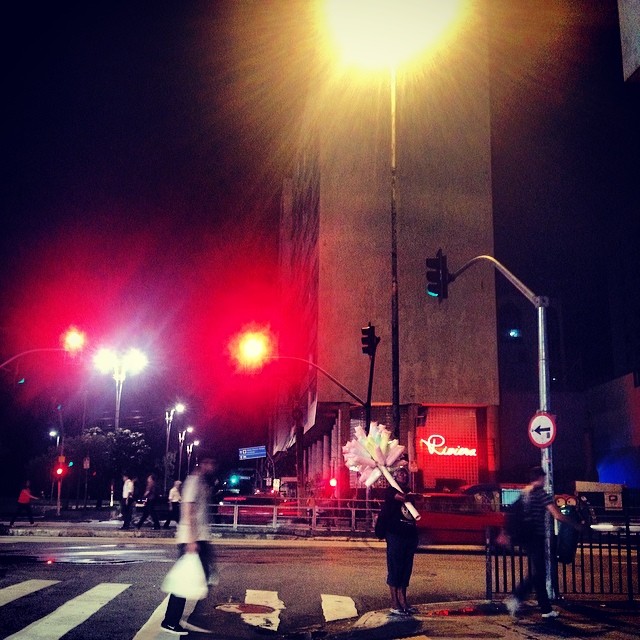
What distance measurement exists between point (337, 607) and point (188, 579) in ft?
10.1

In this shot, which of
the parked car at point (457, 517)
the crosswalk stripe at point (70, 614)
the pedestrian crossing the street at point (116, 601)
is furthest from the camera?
the parked car at point (457, 517)

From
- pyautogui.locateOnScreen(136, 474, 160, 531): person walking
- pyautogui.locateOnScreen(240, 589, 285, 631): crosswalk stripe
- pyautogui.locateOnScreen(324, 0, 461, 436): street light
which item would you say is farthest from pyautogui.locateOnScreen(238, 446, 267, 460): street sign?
pyautogui.locateOnScreen(240, 589, 285, 631): crosswalk stripe

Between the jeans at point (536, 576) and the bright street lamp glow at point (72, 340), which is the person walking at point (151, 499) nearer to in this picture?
the bright street lamp glow at point (72, 340)

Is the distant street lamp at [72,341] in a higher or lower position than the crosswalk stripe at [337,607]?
higher

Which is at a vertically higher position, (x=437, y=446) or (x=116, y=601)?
(x=437, y=446)

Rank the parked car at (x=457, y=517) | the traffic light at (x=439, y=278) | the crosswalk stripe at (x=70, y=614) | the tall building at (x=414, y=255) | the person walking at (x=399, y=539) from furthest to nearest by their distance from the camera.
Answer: the tall building at (x=414, y=255) → the parked car at (x=457, y=517) → the traffic light at (x=439, y=278) → the person walking at (x=399, y=539) → the crosswalk stripe at (x=70, y=614)

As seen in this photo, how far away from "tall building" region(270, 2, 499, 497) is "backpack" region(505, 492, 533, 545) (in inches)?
1167

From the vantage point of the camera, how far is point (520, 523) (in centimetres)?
911

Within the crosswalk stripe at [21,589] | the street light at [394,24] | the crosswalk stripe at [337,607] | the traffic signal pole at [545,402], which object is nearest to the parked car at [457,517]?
the street light at [394,24]

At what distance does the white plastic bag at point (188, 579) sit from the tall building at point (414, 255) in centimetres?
3120

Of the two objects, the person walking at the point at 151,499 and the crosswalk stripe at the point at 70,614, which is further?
the person walking at the point at 151,499

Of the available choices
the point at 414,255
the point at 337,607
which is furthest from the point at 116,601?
the point at 414,255

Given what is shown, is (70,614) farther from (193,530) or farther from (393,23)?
(393,23)

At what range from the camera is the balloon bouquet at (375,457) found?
356 inches
